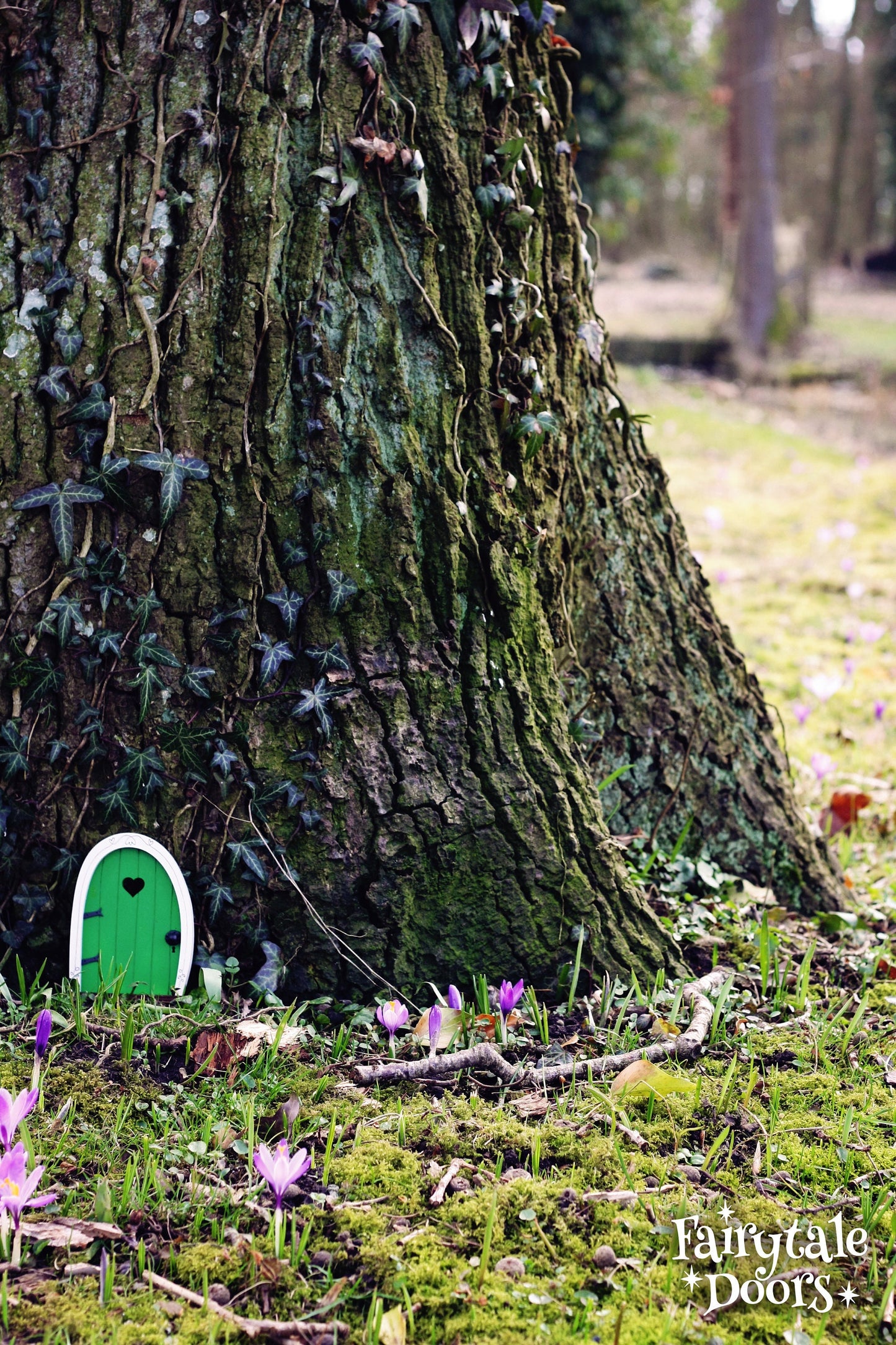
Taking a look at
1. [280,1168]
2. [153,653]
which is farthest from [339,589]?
[280,1168]

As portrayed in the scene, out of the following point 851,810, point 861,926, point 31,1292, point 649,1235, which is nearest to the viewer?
point 31,1292

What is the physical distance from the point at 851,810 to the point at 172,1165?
236 cm

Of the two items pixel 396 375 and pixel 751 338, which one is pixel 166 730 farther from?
pixel 751 338

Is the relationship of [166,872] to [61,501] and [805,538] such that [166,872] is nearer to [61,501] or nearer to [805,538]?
[61,501]

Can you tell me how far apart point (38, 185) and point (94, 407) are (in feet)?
1.37

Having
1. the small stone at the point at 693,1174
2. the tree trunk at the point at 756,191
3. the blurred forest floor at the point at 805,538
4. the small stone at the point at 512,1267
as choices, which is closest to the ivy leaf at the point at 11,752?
the small stone at the point at 512,1267

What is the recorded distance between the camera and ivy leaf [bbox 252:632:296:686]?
2.07m

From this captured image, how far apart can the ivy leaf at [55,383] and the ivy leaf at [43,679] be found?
0.49 meters

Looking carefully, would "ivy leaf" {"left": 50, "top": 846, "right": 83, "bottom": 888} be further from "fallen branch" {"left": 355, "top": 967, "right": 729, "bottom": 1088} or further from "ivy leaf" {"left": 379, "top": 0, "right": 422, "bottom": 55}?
"ivy leaf" {"left": 379, "top": 0, "right": 422, "bottom": 55}

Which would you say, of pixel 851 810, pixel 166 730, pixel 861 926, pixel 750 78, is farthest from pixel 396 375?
pixel 750 78

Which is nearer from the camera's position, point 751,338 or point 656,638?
point 656,638

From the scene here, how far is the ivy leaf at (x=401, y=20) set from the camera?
2043 mm

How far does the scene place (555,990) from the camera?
2.21m

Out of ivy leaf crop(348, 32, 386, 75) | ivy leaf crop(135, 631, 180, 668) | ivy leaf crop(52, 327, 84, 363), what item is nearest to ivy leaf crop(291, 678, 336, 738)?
ivy leaf crop(135, 631, 180, 668)
